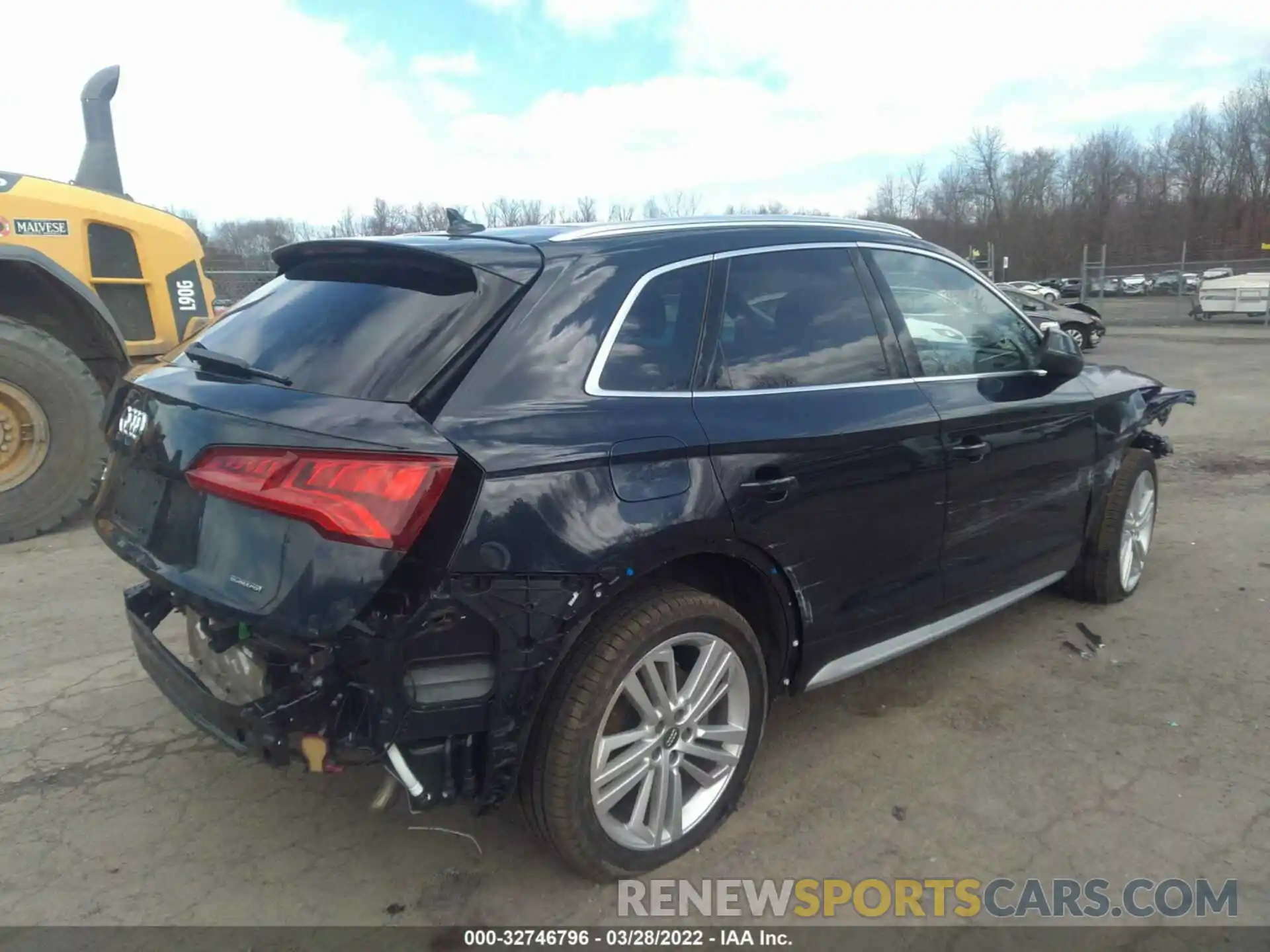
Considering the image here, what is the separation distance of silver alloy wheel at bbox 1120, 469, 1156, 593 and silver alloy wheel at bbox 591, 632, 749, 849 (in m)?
2.72

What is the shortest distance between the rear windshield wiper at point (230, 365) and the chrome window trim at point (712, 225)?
861 mm

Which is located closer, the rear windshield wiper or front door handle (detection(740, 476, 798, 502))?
the rear windshield wiper

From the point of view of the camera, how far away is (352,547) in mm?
2074

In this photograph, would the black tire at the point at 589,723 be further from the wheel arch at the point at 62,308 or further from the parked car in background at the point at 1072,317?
the parked car in background at the point at 1072,317

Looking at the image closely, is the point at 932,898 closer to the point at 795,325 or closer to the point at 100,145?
the point at 795,325

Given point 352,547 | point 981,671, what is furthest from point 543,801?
point 981,671

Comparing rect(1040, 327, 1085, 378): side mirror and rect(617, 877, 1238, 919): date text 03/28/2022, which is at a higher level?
rect(1040, 327, 1085, 378): side mirror

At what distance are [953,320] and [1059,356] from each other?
0.55 metres

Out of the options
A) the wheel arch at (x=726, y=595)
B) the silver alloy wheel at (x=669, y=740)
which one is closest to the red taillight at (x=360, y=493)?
the wheel arch at (x=726, y=595)

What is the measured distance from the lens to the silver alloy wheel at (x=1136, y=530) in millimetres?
4488

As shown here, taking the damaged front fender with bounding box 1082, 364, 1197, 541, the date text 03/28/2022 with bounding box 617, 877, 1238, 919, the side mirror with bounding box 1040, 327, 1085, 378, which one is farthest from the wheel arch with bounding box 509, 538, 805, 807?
the damaged front fender with bounding box 1082, 364, 1197, 541

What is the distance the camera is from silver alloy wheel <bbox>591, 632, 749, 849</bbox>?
2.48 metres

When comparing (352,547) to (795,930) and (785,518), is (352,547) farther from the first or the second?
(795,930)

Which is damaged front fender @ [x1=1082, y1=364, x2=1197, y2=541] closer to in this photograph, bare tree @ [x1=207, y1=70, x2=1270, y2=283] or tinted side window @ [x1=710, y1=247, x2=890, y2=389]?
tinted side window @ [x1=710, y1=247, x2=890, y2=389]
